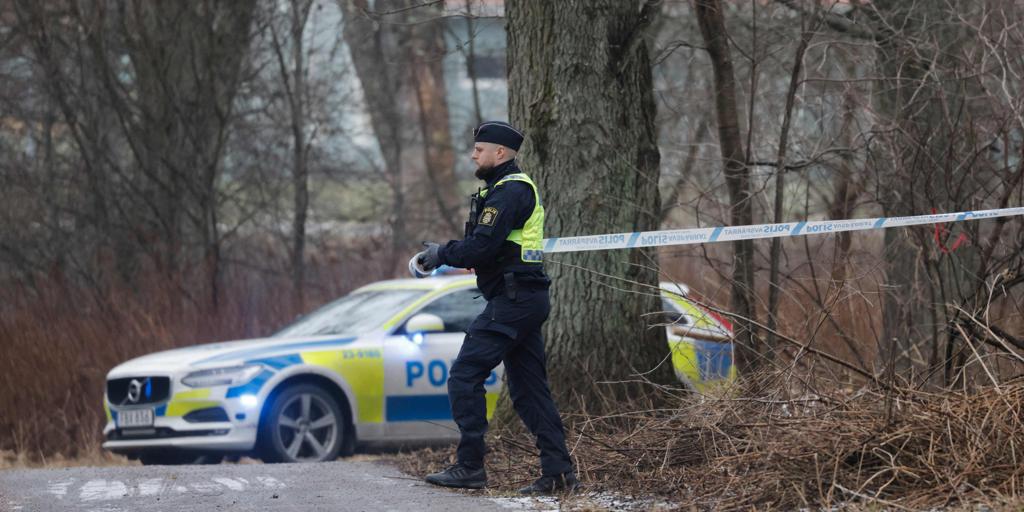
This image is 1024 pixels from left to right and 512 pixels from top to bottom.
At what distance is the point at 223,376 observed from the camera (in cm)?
1012

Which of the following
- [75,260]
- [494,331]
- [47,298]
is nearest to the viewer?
[494,331]

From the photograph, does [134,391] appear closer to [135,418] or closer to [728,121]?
[135,418]

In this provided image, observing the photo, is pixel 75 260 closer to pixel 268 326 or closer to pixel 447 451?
pixel 268 326

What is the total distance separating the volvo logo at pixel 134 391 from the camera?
408 inches

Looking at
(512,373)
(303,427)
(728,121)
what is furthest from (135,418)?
(728,121)

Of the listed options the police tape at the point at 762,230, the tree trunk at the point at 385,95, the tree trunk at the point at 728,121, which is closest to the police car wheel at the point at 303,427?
the police tape at the point at 762,230

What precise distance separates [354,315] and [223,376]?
1.42 m

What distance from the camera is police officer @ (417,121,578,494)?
6.59m

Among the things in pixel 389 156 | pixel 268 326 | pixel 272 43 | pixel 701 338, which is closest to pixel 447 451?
pixel 701 338

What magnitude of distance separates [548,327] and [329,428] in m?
2.52

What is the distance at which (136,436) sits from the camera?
10.4 m

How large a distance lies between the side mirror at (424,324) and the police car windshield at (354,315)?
12.6 inches

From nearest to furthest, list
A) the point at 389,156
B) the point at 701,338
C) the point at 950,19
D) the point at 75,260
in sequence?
the point at 701,338 → the point at 950,19 → the point at 75,260 → the point at 389,156

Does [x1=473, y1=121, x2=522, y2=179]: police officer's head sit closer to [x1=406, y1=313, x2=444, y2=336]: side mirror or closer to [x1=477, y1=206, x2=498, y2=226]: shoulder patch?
[x1=477, y1=206, x2=498, y2=226]: shoulder patch
